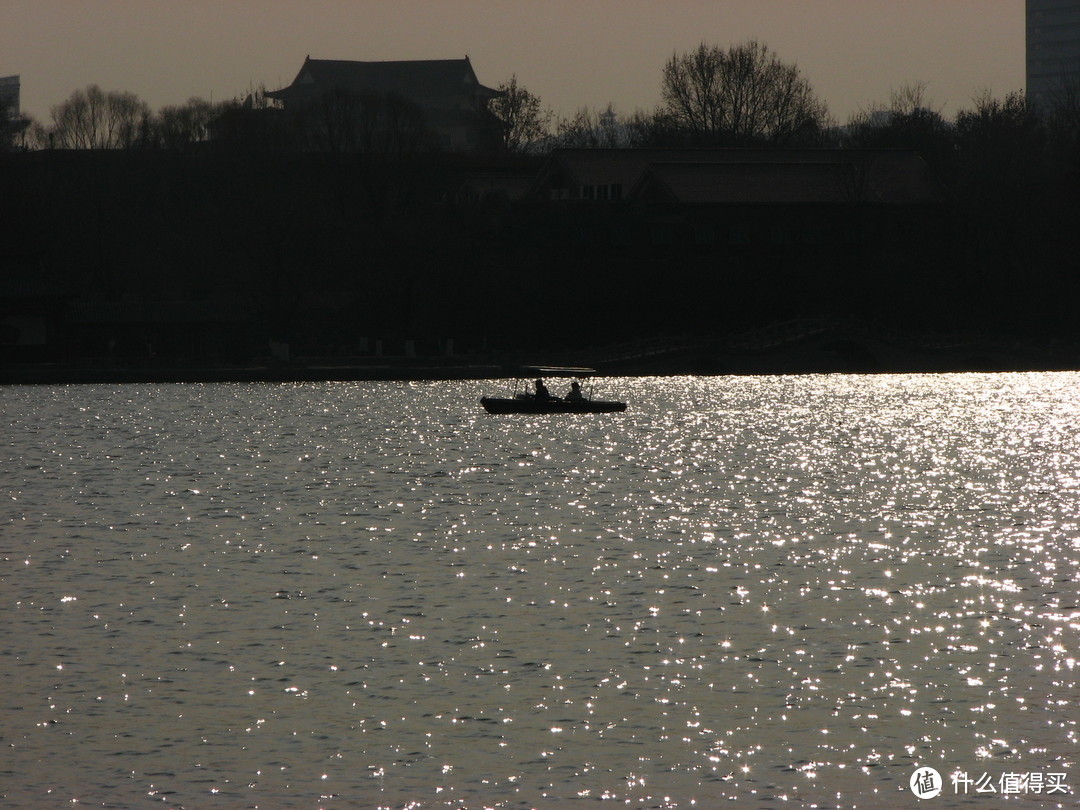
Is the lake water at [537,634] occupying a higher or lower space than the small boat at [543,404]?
lower

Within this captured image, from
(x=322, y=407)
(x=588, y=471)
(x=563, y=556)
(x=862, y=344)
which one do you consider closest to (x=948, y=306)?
(x=862, y=344)

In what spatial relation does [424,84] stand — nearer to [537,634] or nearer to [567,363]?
[567,363]

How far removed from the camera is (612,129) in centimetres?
15825

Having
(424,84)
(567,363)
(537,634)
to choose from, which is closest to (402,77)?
(424,84)

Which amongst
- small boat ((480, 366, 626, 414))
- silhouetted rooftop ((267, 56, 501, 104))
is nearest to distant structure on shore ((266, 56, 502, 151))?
silhouetted rooftop ((267, 56, 501, 104))

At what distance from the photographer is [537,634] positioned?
23.5 metres

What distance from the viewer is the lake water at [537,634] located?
54.2 ft

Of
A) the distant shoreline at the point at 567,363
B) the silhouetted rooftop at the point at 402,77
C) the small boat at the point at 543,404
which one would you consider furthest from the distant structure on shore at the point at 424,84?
the small boat at the point at 543,404

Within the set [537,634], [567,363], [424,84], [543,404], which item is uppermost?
[424,84]

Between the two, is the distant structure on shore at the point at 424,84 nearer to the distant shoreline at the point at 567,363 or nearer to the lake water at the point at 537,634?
the distant shoreline at the point at 567,363

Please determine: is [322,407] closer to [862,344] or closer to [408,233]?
[408,233]

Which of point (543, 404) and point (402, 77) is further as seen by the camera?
point (402, 77)

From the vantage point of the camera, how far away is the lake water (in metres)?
16.5

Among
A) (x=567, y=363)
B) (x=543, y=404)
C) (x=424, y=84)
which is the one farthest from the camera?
(x=424, y=84)
